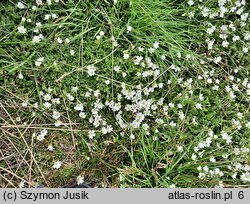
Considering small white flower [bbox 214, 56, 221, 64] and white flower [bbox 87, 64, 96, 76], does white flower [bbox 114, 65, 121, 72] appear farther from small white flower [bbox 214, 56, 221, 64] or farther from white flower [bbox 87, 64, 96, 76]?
small white flower [bbox 214, 56, 221, 64]

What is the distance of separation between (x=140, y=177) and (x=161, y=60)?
99cm

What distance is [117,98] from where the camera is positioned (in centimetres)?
311

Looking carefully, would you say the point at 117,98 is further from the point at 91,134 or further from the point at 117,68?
the point at 91,134

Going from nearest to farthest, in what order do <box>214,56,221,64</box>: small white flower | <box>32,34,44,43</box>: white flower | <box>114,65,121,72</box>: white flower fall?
1. <box>32,34,44,43</box>: white flower
2. <box>114,65,121,72</box>: white flower
3. <box>214,56,221,64</box>: small white flower

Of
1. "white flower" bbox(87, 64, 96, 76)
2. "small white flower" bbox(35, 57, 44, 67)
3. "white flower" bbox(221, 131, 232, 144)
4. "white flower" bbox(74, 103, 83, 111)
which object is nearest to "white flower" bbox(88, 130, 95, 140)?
"white flower" bbox(74, 103, 83, 111)

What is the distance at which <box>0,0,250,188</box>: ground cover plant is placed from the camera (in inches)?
118

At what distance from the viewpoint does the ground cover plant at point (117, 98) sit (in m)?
3.00

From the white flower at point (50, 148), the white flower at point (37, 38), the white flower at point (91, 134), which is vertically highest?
the white flower at point (37, 38)

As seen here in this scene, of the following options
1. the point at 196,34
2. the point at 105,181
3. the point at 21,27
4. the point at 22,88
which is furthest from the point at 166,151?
the point at 21,27

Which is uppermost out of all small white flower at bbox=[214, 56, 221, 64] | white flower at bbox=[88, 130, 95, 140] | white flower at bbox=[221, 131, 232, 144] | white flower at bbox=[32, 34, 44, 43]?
white flower at bbox=[32, 34, 44, 43]

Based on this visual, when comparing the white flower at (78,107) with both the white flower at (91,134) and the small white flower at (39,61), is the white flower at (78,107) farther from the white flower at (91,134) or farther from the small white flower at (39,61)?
the small white flower at (39,61)

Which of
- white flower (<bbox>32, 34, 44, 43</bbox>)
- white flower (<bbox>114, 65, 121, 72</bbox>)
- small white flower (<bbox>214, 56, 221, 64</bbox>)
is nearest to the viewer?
white flower (<bbox>32, 34, 44, 43</bbox>)

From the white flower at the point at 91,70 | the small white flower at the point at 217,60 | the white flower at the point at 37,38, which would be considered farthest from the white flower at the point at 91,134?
the small white flower at the point at 217,60

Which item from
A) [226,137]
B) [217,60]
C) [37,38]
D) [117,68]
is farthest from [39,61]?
[226,137]
